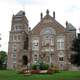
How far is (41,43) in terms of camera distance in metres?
71.9

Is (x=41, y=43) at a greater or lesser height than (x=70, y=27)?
lesser

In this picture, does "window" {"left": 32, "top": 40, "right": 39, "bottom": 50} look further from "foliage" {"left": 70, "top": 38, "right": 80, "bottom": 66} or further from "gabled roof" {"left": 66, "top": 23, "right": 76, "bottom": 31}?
"foliage" {"left": 70, "top": 38, "right": 80, "bottom": 66}

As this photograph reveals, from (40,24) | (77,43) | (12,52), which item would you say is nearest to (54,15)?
(40,24)

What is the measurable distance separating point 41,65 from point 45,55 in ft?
62.8

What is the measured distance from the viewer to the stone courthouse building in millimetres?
69375

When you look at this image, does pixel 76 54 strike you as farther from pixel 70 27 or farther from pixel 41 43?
pixel 41 43

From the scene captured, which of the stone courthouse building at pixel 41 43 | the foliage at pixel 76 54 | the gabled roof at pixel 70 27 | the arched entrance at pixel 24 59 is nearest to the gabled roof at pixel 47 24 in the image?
the stone courthouse building at pixel 41 43

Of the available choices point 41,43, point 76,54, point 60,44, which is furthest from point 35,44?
point 76,54

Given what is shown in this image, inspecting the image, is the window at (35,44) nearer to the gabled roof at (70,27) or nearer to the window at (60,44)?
the window at (60,44)

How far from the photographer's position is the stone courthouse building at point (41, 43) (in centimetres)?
6938

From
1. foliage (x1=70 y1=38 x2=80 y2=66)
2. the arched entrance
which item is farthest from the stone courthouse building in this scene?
foliage (x1=70 y1=38 x2=80 y2=66)

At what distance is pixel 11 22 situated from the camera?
76562mm

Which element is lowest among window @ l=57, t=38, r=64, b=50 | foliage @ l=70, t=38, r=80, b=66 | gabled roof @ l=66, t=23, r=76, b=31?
foliage @ l=70, t=38, r=80, b=66

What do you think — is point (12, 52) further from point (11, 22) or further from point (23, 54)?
point (11, 22)
